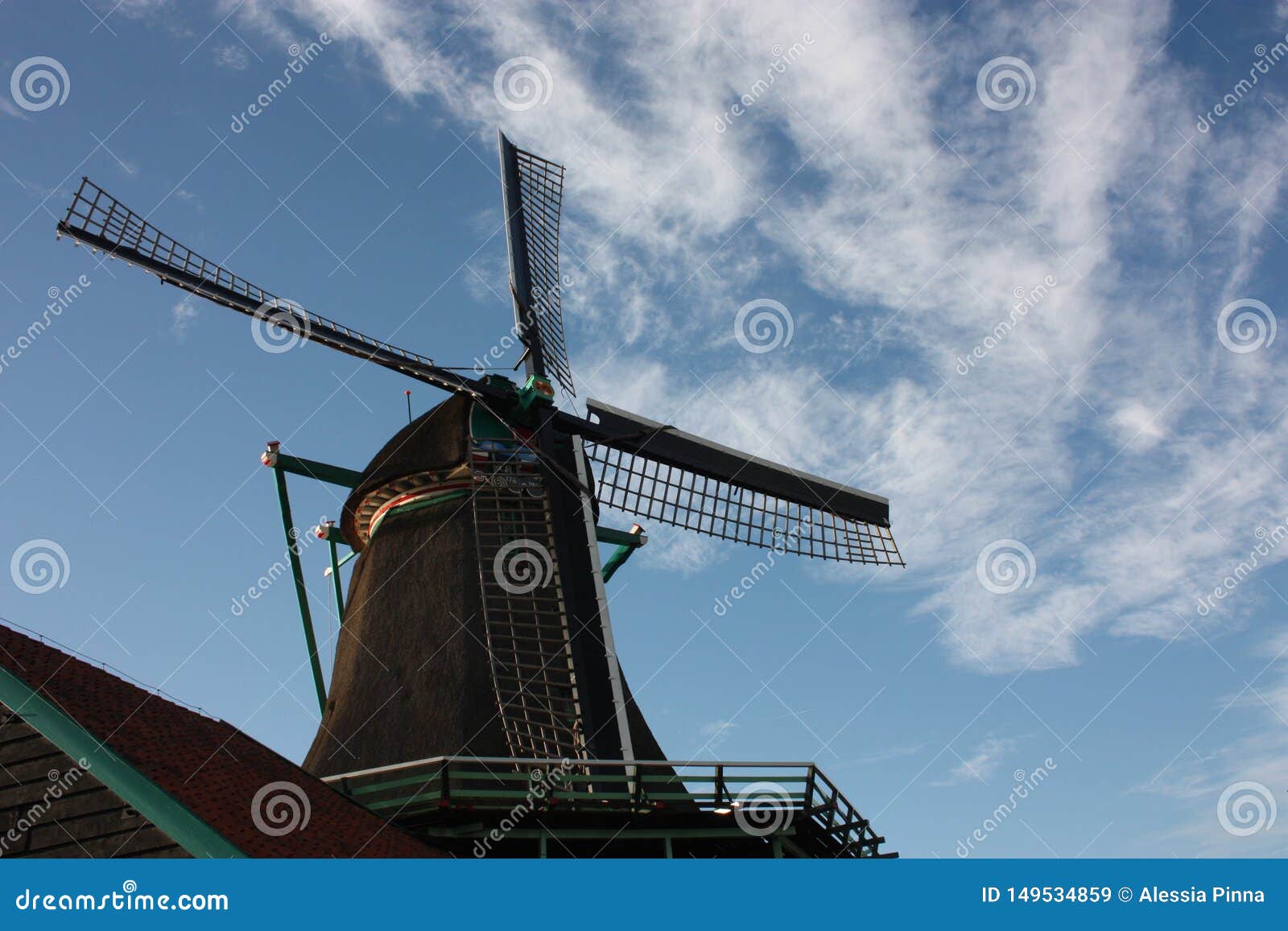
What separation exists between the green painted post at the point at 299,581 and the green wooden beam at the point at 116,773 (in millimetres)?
6709

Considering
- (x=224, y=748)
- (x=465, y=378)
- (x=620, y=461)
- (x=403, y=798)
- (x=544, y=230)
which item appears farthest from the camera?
(x=544, y=230)

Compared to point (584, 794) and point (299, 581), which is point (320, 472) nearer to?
point (299, 581)

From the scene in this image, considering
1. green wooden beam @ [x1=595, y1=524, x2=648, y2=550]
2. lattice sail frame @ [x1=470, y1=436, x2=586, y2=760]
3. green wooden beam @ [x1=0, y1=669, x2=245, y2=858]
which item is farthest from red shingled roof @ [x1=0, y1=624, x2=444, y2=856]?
green wooden beam @ [x1=595, y1=524, x2=648, y2=550]

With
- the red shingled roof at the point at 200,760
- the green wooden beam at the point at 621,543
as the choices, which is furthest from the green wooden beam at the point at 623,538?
the red shingled roof at the point at 200,760

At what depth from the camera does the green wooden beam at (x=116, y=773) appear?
31.0 feet

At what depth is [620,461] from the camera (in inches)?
738

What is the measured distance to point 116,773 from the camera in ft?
31.7

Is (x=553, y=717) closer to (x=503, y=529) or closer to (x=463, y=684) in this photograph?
(x=463, y=684)

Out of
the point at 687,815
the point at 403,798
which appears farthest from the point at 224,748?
the point at 687,815

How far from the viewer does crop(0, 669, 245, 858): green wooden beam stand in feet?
31.0

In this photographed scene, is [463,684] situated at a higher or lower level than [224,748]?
higher

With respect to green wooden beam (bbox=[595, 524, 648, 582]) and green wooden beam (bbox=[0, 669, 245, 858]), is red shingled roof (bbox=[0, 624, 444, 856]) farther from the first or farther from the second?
green wooden beam (bbox=[595, 524, 648, 582])

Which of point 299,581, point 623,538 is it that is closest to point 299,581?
point 299,581

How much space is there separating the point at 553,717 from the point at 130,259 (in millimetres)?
8485
